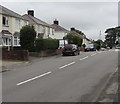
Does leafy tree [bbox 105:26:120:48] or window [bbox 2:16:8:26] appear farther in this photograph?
leafy tree [bbox 105:26:120:48]

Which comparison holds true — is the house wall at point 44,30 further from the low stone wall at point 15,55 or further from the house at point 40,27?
the low stone wall at point 15,55

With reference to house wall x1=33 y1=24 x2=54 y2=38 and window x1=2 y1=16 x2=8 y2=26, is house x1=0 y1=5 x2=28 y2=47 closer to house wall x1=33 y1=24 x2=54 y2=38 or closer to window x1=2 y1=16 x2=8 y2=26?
window x1=2 y1=16 x2=8 y2=26

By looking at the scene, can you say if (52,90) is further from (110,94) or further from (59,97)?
→ (110,94)

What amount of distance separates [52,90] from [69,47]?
101 ft

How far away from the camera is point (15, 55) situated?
31203mm

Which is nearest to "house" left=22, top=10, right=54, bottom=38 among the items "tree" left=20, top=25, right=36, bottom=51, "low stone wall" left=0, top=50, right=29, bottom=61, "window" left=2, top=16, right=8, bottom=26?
"window" left=2, top=16, right=8, bottom=26

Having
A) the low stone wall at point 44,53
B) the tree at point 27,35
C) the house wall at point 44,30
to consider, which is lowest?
the low stone wall at point 44,53

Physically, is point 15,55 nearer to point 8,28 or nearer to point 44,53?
point 44,53

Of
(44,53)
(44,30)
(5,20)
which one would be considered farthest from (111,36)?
(44,53)

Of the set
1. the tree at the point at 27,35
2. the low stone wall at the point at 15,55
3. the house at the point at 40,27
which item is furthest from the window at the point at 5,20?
the low stone wall at the point at 15,55

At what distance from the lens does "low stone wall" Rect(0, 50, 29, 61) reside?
30797 mm

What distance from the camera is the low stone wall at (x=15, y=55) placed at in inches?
1212

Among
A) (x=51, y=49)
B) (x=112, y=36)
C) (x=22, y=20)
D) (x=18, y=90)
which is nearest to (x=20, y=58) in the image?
(x=51, y=49)

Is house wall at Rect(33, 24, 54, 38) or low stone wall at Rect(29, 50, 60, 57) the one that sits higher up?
house wall at Rect(33, 24, 54, 38)
